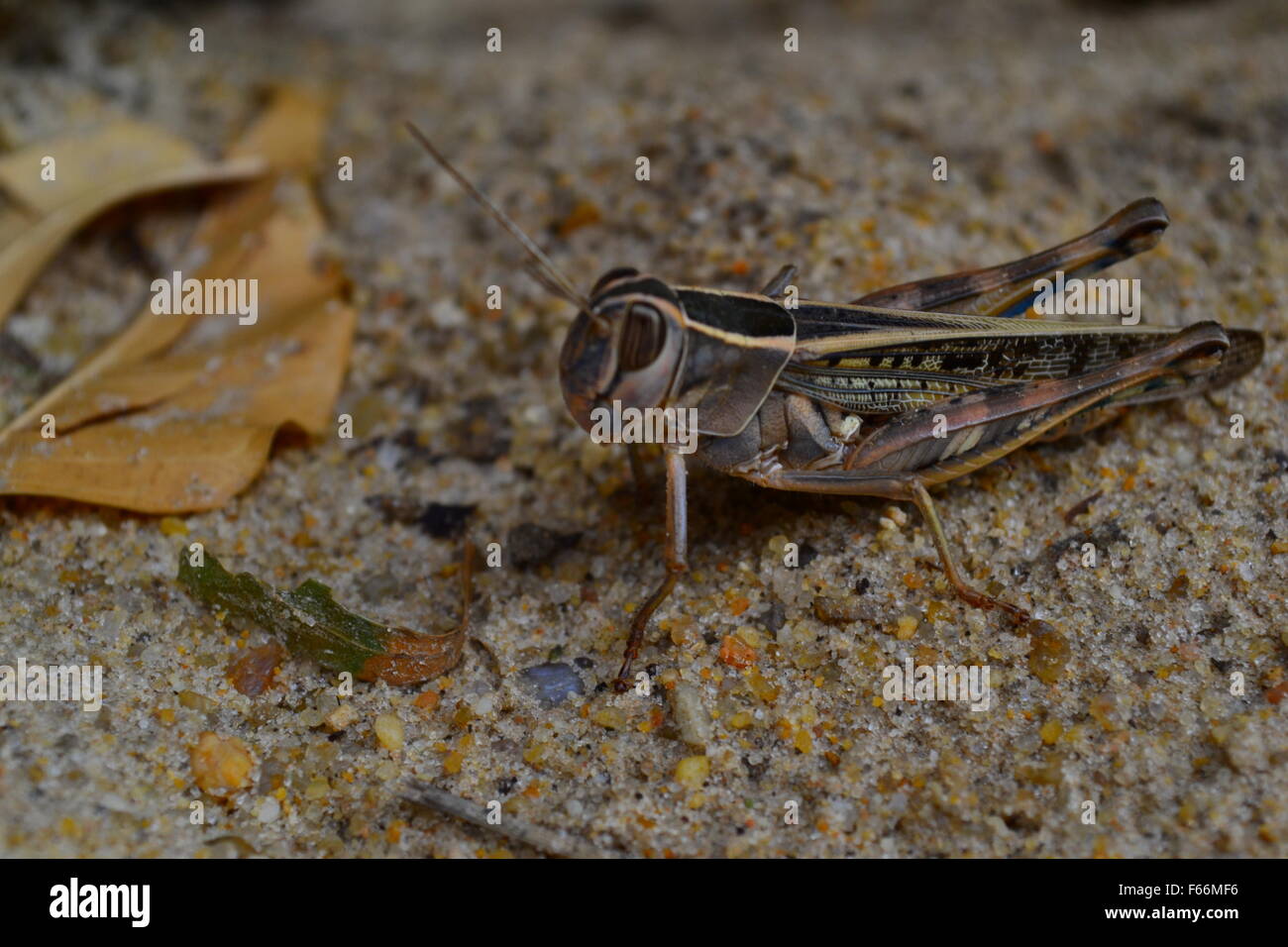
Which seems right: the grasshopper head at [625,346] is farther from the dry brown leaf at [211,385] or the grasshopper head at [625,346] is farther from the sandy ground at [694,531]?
the dry brown leaf at [211,385]

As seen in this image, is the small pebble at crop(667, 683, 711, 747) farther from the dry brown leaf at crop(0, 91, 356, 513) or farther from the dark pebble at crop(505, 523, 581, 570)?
the dry brown leaf at crop(0, 91, 356, 513)

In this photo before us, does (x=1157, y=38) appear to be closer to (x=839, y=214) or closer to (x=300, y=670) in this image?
(x=839, y=214)

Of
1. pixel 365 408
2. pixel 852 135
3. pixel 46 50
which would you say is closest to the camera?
pixel 365 408

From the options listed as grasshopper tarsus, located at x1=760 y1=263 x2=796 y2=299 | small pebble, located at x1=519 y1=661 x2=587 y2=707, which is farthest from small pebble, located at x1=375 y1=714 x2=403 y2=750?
grasshopper tarsus, located at x1=760 y1=263 x2=796 y2=299

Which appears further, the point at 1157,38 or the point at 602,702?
the point at 1157,38

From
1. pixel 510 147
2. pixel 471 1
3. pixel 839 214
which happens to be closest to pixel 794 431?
pixel 839 214

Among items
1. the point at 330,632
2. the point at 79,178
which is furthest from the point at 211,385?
the point at 79,178

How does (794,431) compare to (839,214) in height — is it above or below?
below
